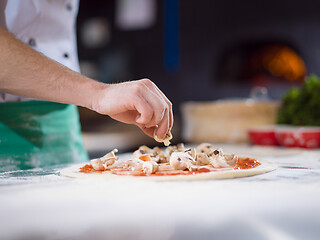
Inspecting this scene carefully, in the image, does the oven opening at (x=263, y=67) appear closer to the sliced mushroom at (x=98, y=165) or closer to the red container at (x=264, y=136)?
the red container at (x=264, y=136)

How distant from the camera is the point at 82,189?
74 cm

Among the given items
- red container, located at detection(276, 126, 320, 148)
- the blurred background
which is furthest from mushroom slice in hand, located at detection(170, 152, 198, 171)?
the blurred background

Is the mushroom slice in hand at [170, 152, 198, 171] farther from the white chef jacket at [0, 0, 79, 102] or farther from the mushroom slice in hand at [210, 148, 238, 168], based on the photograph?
the white chef jacket at [0, 0, 79, 102]

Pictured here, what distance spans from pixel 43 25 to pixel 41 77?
44cm

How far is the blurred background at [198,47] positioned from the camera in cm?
505

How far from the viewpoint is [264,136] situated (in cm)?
173

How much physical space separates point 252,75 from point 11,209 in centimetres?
490

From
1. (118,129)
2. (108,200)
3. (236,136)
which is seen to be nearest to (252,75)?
(118,129)

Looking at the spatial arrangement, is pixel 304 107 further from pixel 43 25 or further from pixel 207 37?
pixel 207 37

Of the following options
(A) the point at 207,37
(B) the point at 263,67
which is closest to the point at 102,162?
(B) the point at 263,67

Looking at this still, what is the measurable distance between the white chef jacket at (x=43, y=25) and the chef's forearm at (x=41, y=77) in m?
0.25

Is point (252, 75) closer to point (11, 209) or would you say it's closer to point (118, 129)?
point (118, 129)

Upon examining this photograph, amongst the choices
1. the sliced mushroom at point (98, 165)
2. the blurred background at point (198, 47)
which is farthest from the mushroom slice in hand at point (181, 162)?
the blurred background at point (198, 47)

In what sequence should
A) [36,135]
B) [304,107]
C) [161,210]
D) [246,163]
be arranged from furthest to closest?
[304,107] < [36,135] < [246,163] < [161,210]
